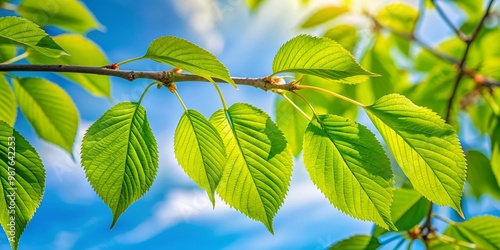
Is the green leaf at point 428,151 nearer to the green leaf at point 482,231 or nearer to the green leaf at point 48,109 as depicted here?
the green leaf at point 482,231

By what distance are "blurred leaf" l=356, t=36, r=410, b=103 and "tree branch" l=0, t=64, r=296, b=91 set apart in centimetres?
61

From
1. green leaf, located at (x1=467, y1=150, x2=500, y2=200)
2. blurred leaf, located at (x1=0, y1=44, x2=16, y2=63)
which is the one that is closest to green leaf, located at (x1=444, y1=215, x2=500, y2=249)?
green leaf, located at (x1=467, y1=150, x2=500, y2=200)

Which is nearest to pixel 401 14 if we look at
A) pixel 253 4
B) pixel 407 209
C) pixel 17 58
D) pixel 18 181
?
pixel 253 4

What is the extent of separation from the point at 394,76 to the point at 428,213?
16.4 inches

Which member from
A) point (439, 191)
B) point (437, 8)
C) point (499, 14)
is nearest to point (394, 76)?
point (437, 8)

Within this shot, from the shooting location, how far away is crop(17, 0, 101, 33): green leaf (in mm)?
878

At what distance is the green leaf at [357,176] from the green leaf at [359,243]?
317 millimetres

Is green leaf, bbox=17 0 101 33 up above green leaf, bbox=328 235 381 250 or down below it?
above

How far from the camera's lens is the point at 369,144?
52cm

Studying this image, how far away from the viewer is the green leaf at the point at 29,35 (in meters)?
0.47

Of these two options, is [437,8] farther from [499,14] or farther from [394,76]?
[499,14]

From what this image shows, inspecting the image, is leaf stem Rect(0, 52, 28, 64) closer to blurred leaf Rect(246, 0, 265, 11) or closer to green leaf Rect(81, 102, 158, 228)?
green leaf Rect(81, 102, 158, 228)

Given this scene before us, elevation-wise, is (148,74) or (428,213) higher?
(148,74)

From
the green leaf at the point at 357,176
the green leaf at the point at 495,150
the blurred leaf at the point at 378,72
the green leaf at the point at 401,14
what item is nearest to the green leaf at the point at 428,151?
the green leaf at the point at 357,176
